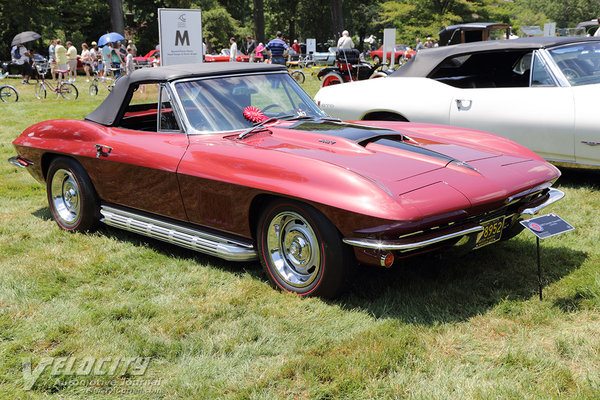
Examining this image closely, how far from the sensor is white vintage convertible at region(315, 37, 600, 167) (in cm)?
561

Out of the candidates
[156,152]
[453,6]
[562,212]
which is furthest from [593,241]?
[453,6]

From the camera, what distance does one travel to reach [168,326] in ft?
10.9

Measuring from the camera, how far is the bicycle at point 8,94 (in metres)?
16.2

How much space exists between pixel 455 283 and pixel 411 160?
0.82m

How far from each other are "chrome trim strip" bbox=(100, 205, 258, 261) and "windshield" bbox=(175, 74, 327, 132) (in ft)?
2.43

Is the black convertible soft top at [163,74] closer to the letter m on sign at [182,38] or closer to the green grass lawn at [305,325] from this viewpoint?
the green grass lawn at [305,325]

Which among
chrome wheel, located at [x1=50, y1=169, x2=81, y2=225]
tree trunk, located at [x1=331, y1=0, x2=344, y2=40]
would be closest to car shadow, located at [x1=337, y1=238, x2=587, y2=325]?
chrome wheel, located at [x1=50, y1=169, x2=81, y2=225]

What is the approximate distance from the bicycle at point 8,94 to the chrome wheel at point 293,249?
14.9m

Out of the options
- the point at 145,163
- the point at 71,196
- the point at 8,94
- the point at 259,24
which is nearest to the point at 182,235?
the point at 145,163

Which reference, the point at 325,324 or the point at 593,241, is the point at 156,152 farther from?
the point at 593,241

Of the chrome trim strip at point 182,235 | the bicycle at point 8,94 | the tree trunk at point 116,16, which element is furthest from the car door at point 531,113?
the tree trunk at point 116,16

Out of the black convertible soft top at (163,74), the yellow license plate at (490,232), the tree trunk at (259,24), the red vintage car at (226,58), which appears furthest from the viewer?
the tree trunk at (259,24)

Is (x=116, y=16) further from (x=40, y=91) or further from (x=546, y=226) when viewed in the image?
(x=546, y=226)

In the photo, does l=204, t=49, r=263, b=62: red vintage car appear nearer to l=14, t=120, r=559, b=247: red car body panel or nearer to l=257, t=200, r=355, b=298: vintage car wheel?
l=14, t=120, r=559, b=247: red car body panel
